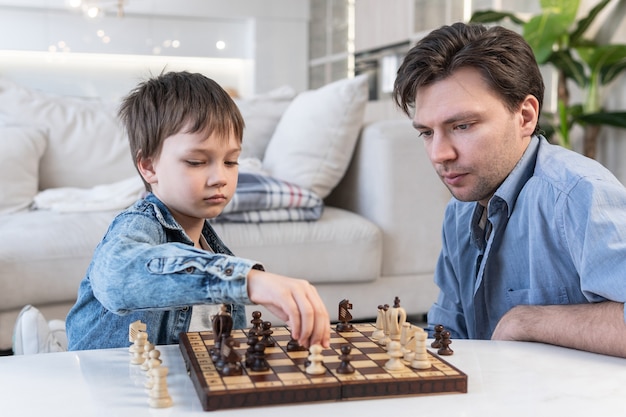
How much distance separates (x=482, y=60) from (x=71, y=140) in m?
2.35

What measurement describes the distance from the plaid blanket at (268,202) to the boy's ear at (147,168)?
4.27 feet

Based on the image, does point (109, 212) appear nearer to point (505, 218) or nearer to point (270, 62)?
point (505, 218)

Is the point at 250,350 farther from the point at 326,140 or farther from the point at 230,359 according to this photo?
the point at 326,140

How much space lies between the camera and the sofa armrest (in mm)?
2850

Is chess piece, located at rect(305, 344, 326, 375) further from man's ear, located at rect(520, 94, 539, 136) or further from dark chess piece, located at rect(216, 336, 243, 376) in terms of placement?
man's ear, located at rect(520, 94, 539, 136)

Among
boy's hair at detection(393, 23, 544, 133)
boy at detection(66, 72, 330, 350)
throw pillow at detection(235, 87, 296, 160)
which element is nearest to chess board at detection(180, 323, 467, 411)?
boy at detection(66, 72, 330, 350)

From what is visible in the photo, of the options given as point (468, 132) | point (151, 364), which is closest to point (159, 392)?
point (151, 364)

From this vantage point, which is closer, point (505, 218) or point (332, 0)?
point (505, 218)

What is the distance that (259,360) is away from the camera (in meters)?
0.82

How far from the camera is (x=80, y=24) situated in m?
6.61

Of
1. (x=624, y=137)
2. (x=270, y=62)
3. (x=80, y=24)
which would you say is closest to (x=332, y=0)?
(x=270, y=62)

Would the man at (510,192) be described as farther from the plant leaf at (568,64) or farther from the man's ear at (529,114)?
Answer: the plant leaf at (568,64)

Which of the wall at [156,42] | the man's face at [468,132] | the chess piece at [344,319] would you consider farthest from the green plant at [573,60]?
the wall at [156,42]

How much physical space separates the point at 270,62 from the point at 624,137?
4031 millimetres
